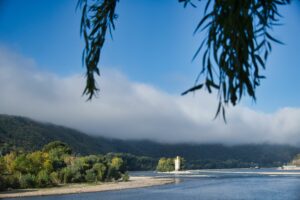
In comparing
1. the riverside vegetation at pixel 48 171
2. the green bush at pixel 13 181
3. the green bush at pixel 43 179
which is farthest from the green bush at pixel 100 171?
the green bush at pixel 13 181

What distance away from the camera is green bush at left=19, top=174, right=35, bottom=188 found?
9125 cm

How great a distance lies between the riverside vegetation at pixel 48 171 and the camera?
9194 centimetres

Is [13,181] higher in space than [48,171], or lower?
lower

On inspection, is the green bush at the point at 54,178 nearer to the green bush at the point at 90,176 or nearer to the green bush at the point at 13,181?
the green bush at the point at 13,181

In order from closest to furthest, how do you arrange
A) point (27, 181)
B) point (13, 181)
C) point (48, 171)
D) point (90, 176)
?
point (13, 181) < point (27, 181) < point (48, 171) < point (90, 176)

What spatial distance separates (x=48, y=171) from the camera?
10188 centimetres

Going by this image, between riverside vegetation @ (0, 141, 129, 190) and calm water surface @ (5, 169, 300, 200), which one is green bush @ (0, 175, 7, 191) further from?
calm water surface @ (5, 169, 300, 200)

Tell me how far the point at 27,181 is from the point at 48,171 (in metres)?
10.1

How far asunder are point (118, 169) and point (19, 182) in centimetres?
4416

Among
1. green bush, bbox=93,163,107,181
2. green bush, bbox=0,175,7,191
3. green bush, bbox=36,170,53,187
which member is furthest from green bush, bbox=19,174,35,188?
green bush, bbox=93,163,107,181

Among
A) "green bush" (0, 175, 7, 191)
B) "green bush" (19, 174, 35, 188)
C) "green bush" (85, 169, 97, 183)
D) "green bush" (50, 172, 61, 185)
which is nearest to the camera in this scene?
"green bush" (0, 175, 7, 191)

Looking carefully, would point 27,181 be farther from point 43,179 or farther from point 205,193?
point 205,193

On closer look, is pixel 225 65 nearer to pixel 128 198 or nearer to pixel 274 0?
pixel 274 0

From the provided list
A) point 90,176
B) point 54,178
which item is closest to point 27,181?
point 54,178
